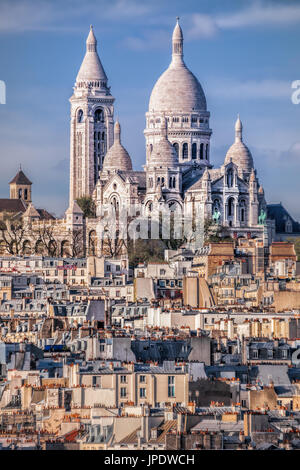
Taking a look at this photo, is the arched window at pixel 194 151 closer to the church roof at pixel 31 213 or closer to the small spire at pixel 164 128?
the small spire at pixel 164 128

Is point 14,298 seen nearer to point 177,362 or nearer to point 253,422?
point 177,362

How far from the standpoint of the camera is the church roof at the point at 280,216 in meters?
176

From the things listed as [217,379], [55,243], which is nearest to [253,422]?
[217,379]

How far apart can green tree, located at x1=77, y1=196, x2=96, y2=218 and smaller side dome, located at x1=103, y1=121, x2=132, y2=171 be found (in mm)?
3451

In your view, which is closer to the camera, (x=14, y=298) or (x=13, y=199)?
(x=14, y=298)

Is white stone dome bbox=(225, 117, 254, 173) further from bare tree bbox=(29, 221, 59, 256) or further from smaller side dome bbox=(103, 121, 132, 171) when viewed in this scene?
bare tree bbox=(29, 221, 59, 256)

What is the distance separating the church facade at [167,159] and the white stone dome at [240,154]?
0.09 metres

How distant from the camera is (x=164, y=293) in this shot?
8475 cm

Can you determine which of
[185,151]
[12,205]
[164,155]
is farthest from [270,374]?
[12,205]

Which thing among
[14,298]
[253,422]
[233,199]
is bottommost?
[253,422]

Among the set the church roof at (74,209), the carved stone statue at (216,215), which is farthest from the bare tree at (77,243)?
the carved stone statue at (216,215)

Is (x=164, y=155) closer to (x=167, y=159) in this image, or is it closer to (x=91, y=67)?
(x=167, y=159)

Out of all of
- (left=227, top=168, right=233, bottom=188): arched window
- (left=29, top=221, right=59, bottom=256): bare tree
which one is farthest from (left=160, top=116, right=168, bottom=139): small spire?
(left=29, top=221, right=59, bottom=256): bare tree

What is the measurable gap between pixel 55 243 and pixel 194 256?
1738 inches
